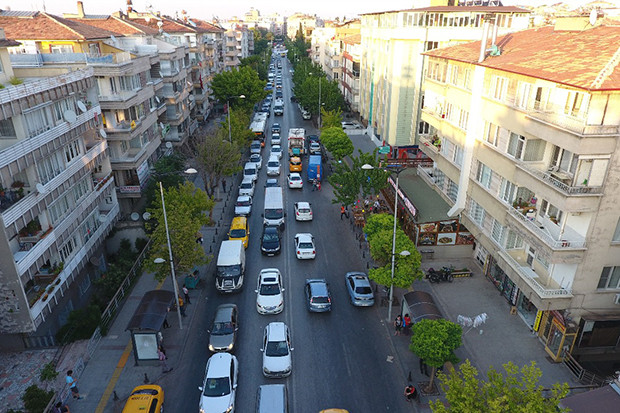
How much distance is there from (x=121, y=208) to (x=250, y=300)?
62.8 ft

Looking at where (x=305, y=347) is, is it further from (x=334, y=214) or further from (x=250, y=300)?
(x=334, y=214)

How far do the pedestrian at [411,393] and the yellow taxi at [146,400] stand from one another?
12.9 meters

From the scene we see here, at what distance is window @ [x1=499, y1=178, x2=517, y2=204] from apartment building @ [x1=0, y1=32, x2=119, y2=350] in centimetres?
2885

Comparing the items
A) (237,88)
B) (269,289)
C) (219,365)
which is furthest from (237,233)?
(237,88)

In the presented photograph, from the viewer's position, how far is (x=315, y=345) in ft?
87.1

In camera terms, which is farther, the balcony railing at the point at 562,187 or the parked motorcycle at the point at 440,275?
the parked motorcycle at the point at 440,275

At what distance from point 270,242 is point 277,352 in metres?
14.0

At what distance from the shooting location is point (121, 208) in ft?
137

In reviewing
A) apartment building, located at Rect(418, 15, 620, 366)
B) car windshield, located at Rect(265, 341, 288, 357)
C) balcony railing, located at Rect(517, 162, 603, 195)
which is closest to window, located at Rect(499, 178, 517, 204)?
apartment building, located at Rect(418, 15, 620, 366)

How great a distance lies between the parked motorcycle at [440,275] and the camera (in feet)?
108

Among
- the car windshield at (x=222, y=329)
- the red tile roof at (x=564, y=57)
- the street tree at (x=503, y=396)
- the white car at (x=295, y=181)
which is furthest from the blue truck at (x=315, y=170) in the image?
the street tree at (x=503, y=396)

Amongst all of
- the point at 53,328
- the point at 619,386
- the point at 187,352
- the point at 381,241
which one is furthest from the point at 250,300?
the point at 619,386

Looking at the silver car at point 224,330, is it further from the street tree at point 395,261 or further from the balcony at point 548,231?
the balcony at point 548,231

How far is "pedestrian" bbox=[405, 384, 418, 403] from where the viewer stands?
22109mm
